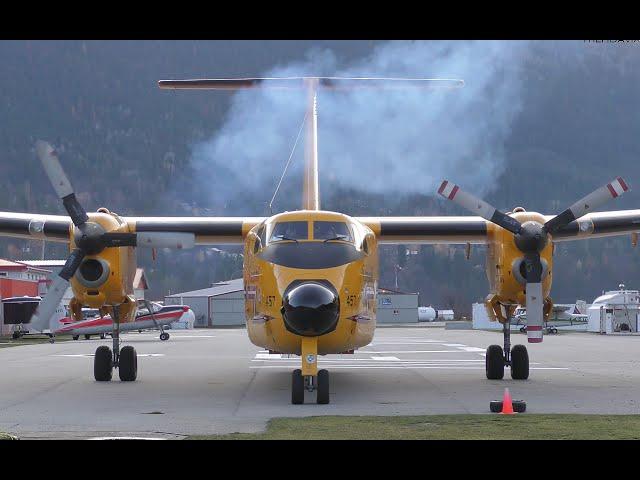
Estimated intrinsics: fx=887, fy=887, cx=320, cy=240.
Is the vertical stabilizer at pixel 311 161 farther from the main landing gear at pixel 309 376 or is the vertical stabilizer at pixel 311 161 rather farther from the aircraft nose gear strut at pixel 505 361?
the main landing gear at pixel 309 376

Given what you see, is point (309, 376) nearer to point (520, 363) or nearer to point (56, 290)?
point (56, 290)

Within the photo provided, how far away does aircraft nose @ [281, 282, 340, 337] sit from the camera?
44.9ft

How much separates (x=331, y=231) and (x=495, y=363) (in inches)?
244

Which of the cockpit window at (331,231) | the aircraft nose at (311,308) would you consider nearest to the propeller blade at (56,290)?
the cockpit window at (331,231)

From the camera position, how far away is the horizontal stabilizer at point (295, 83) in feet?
65.7

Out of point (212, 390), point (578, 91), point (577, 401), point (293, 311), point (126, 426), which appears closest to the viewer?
point (126, 426)

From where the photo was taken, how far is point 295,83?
21.6 metres

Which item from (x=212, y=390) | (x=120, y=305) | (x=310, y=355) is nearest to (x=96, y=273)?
(x=120, y=305)

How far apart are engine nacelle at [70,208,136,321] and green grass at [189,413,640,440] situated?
673 centimetres

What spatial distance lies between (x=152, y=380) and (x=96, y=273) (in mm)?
3380

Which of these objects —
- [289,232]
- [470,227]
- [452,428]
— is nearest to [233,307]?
[470,227]
